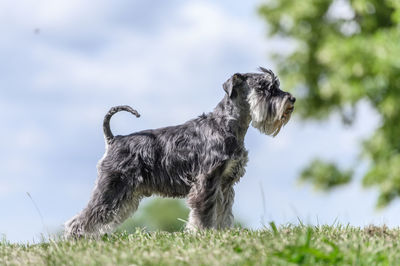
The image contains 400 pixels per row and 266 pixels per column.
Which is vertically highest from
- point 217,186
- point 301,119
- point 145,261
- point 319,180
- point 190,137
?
point 301,119

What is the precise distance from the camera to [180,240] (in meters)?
6.06

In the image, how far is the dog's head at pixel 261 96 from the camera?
7.61m

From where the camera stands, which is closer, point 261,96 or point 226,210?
point 261,96

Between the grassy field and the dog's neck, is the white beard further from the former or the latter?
the grassy field

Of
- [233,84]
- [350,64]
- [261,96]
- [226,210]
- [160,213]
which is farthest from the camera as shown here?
[350,64]

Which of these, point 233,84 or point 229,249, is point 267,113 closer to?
point 233,84

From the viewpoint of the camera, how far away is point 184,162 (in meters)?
7.59

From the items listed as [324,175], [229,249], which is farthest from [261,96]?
[324,175]

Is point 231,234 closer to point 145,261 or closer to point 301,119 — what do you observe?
point 145,261

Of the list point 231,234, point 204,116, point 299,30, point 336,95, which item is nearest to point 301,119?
point 336,95

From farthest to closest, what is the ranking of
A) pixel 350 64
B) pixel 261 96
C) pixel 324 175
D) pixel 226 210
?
pixel 324 175
pixel 350 64
pixel 226 210
pixel 261 96

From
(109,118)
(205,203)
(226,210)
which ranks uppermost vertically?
(109,118)

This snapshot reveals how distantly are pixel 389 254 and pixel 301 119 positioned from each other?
14.9 meters

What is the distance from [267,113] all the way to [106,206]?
8.70 ft
